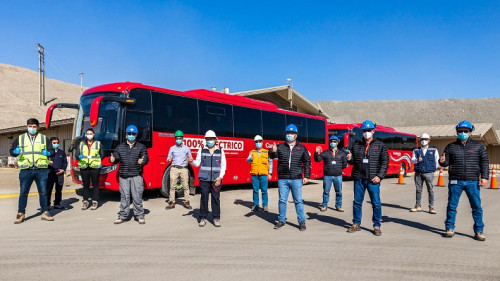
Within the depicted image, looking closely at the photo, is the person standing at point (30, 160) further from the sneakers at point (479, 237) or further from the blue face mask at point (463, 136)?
the sneakers at point (479, 237)

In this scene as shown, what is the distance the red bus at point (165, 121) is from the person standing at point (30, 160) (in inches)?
48.4

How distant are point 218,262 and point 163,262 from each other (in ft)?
2.24

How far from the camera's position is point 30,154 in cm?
728

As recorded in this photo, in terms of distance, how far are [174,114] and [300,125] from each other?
6576mm

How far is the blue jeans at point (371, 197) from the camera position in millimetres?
6457

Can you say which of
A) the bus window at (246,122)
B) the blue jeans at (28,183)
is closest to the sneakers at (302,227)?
the blue jeans at (28,183)

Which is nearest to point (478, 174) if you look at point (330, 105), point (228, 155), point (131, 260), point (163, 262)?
point (163, 262)

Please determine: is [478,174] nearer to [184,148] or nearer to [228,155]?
[184,148]

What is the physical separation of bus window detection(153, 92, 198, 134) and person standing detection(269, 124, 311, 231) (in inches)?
191

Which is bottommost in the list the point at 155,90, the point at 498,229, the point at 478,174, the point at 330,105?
the point at 498,229

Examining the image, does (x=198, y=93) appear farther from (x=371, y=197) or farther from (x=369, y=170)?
(x=371, y=197)

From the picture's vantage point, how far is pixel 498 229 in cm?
714

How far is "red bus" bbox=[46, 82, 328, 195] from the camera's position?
32.2 feet

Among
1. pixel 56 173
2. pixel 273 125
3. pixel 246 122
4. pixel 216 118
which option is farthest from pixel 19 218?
pixel 273 125
